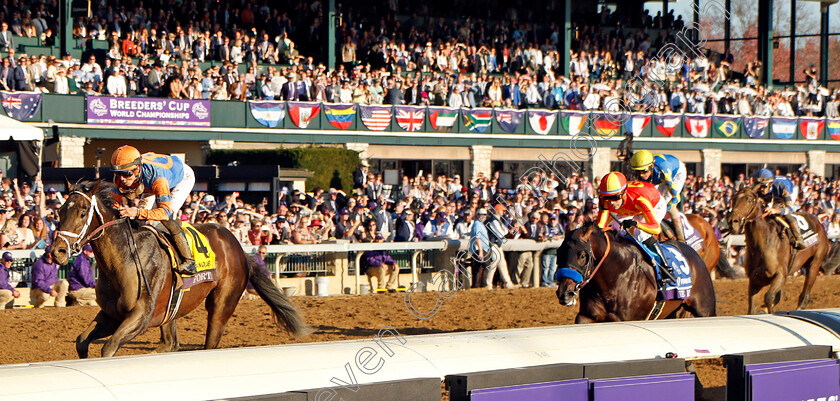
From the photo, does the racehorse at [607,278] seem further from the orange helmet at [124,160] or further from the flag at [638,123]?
the flag at [638,123]

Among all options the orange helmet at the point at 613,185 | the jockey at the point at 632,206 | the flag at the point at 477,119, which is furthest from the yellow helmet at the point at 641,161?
the flag at the point at 477,119

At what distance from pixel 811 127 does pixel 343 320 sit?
80.1 feet

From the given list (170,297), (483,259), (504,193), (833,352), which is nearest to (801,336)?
(833,352)

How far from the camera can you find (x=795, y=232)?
429 inches

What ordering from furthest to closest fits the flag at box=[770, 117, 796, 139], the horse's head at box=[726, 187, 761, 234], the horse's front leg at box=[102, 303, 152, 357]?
the flag at box=[770, 117, 796, 139]
the horse's head at box=[726, 187, 761, 234]
the horse's front leg at box=[102, 303, 152, 357]

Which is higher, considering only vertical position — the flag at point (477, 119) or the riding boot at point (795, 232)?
the flag at point (477, 119)

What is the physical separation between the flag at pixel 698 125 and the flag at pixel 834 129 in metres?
4.95

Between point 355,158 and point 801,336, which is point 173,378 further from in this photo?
point 355,158

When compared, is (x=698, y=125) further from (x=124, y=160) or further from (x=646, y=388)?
(x=646, y=388)

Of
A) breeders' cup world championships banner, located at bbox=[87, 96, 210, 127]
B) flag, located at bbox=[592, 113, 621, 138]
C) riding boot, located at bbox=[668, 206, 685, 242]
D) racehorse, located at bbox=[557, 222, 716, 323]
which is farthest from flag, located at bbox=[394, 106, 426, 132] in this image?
racehorse, located at bbox=[557, 222, 716, 323]

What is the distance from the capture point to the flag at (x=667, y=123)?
28.1m

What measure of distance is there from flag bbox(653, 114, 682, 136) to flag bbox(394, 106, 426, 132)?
725 cm

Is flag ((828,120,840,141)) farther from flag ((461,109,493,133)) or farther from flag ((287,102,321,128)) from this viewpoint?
flag ((287,102,321,128))

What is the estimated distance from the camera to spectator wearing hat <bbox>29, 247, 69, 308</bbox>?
11.2 m
